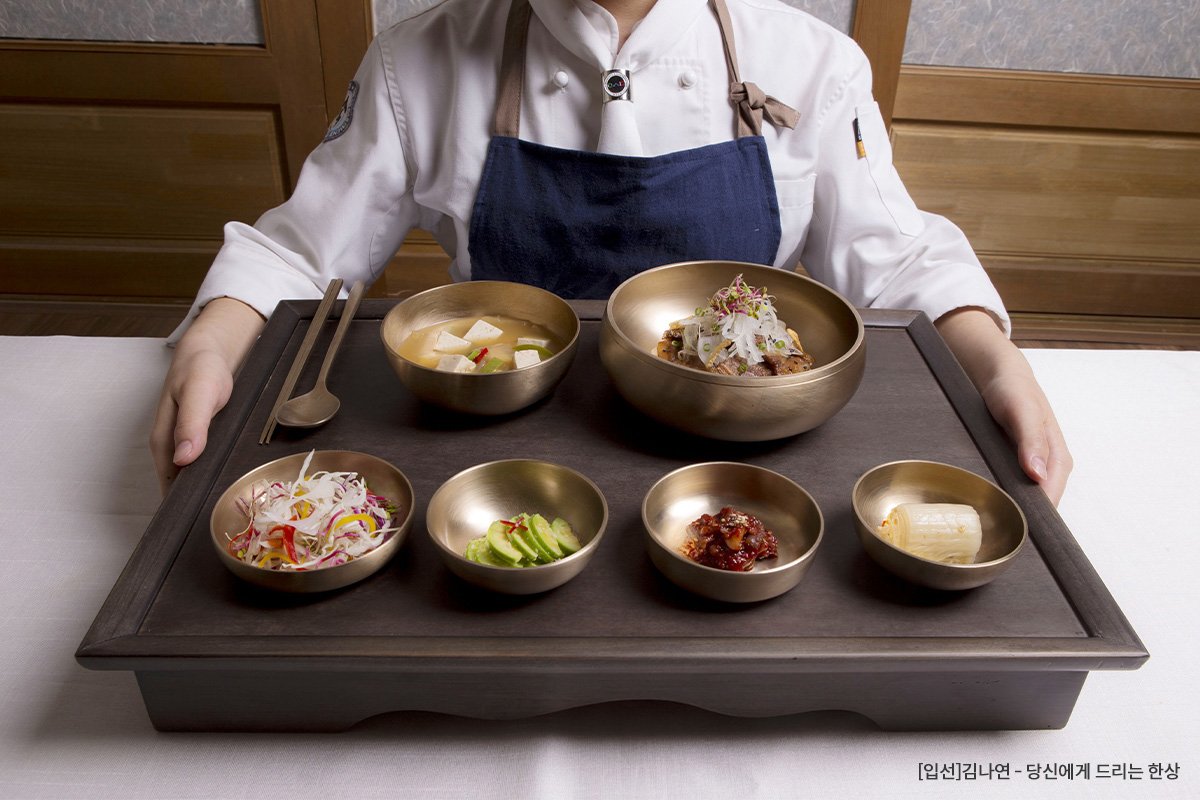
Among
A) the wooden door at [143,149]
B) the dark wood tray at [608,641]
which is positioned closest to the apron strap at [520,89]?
the dark wood tray at [608,641]

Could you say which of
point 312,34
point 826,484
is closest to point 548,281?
point 826,484

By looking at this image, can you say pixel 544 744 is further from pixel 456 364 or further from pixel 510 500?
pixel 456 364

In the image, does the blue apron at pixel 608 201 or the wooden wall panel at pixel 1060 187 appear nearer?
the blue apron at pixel 608 201

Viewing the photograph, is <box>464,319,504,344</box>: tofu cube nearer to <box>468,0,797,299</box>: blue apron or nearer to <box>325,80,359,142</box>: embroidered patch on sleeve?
<box>468,0,797,299</box>: blue apron

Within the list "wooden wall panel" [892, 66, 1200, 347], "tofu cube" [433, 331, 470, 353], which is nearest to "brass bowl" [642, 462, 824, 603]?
"tofu cube" [433, 331, 470, 353]

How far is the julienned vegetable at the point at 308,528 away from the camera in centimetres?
88

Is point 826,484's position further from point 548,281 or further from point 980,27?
point 980,27

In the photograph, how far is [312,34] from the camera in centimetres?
276

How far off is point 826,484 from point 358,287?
73cm

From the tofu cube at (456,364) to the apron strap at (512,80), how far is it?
49 centimetres

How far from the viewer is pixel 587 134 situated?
58.6 inches

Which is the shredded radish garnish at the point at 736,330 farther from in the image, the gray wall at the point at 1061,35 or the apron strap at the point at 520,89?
the gray wall at the point at 1061,35

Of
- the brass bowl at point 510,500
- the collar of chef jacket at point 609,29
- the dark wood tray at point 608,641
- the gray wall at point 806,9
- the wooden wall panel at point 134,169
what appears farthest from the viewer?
the wooden wall panel at point 134,169

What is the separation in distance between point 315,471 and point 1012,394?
823mm
